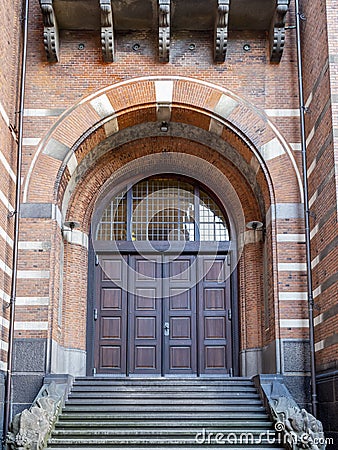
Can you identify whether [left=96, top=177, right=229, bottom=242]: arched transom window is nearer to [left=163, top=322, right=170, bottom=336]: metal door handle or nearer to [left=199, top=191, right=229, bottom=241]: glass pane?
[left=199, top=191, right=229, bottom=241]: glass pane

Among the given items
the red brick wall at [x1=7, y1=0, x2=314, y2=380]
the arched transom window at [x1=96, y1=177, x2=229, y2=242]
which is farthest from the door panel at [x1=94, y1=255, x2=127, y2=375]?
the arched transom window at [x1=96, y1=177, x2=229, y2=242]

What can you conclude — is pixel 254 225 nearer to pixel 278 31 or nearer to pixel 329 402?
pixel 278 31

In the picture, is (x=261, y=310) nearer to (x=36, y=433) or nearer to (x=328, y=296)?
(x=328, y=296)

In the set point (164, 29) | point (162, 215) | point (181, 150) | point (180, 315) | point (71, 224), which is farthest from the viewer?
point (162, 215)

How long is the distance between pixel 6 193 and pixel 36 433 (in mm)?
4225

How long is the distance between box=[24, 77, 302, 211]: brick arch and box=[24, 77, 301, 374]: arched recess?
0.02 m

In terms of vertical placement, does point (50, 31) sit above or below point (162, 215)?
above

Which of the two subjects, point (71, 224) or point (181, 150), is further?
point (181, 150)

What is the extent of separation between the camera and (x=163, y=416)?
10562mm

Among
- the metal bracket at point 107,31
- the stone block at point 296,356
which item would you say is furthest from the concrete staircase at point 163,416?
the metal bracket at point 107,31

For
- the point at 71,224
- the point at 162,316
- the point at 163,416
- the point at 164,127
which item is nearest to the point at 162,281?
the point at 162,316

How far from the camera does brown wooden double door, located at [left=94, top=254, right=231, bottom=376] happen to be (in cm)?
1352

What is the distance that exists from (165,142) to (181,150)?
38 cm

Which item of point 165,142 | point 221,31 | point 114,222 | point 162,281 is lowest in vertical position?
point 162,281
